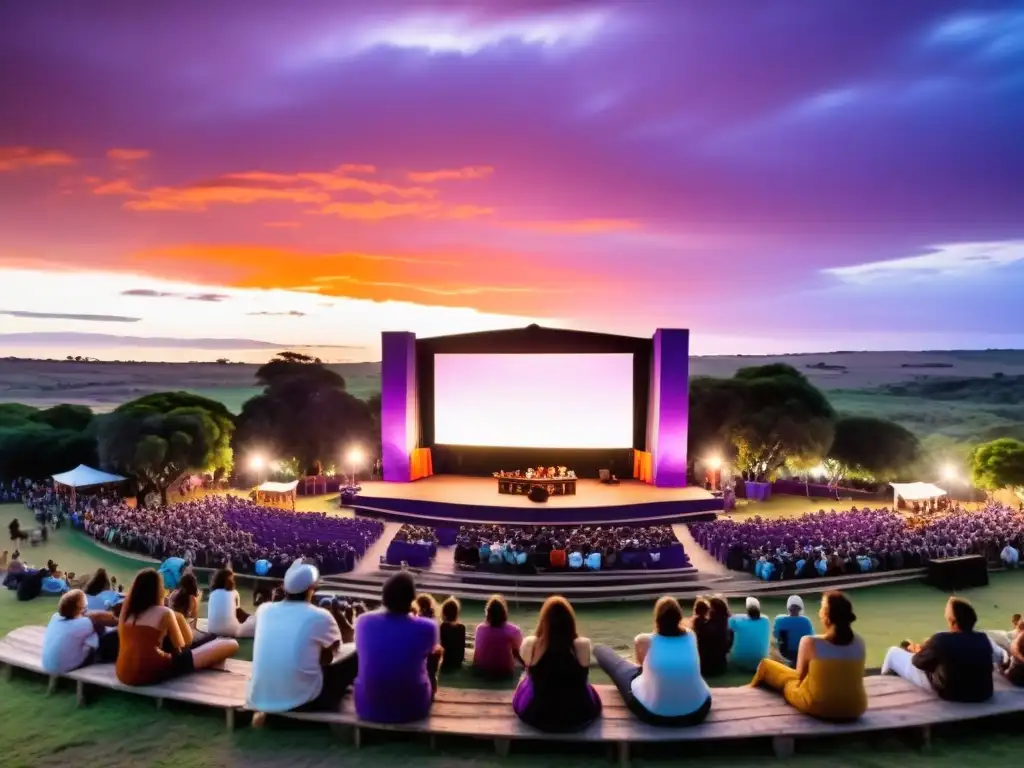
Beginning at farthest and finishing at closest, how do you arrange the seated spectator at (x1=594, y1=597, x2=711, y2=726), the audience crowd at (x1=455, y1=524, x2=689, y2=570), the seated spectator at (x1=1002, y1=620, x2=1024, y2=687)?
the audience crowd at (x1=455, y1=524, x2=689, y2=570) → the seated spectator at (x1=1002, y1=620, x2=1024, y2=687) → the seated spectator at (x1=594, y1=597, x2=711, y2=726)

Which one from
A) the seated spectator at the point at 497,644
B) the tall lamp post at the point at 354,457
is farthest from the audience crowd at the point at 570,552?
the tall lamp post at the point at 354,457

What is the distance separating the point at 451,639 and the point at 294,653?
6.50 feet

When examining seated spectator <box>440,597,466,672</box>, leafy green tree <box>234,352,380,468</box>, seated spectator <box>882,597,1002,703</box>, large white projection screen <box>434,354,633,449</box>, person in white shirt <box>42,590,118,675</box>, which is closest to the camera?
seated spectator <box>882,597,1002,703</box>

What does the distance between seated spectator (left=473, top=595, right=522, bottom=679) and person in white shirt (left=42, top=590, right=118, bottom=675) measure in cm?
304

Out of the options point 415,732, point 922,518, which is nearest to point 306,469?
point 922,518

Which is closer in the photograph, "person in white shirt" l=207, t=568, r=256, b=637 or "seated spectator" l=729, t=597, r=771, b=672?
"seated spectator" l=729, t=597, r=771, b=672

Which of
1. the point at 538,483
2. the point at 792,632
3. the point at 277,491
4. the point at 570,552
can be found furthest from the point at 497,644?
the point at 277,491

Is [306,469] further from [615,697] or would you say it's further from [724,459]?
[615,697]

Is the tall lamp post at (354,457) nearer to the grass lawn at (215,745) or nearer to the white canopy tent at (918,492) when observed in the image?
the white canopy tent at (918,492)

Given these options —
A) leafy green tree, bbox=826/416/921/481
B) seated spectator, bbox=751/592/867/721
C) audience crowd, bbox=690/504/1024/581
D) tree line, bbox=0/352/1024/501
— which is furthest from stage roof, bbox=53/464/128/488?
leafy green tree, bbox=826/416/921/481

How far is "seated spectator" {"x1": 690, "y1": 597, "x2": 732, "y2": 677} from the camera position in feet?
21.7

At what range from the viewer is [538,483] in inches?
840

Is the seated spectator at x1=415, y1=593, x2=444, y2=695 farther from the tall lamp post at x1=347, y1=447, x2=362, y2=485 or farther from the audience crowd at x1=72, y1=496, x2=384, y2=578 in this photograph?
the tall lamp post at x1=347, y1=447, x2=362, y2=485

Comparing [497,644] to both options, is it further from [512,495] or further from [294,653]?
[512,495]
